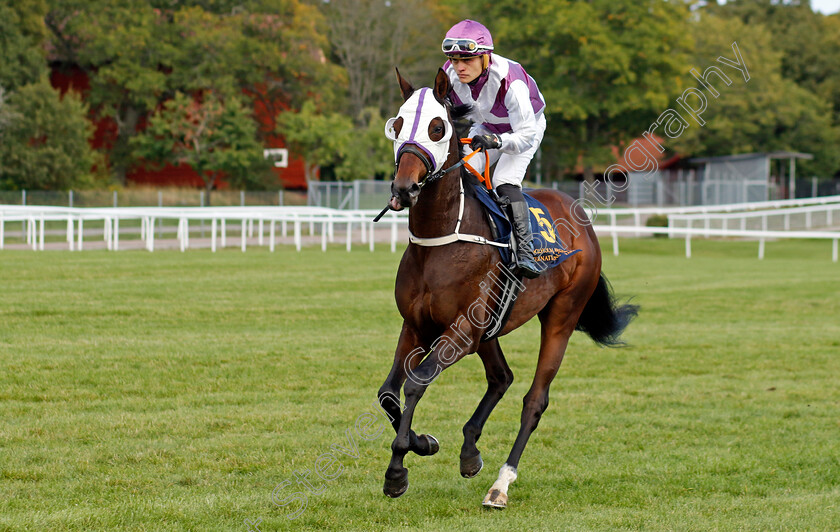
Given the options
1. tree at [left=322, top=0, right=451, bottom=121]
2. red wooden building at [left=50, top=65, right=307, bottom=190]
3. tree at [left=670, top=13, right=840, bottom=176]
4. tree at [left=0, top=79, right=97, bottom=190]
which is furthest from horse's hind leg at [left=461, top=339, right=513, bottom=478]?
tree at [left=670, top=13, right=840, bottom=176]

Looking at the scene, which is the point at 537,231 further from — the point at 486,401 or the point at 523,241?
the point at 486,401

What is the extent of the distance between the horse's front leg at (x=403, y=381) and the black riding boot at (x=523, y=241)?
703 millimetres

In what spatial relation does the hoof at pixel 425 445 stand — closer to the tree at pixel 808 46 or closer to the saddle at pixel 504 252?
the saddle at pixel 504 252

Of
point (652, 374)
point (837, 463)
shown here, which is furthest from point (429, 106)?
point (652, 374)

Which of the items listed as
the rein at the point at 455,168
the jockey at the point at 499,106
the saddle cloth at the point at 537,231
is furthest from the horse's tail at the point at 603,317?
the rein at the point at 455,168

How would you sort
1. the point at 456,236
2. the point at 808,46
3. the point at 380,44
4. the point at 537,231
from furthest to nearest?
the point at 808,46, the point at 380,44, the point at 537,231, the point at 456,236

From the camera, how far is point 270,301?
11.7 metres

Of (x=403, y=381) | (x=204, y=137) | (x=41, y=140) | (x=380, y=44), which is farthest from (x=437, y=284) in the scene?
(x=380, y=44)

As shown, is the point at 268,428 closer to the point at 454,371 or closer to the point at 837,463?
the point at 454,371

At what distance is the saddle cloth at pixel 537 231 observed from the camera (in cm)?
499

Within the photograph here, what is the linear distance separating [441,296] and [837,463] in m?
2.83

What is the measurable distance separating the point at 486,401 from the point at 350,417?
1465mm

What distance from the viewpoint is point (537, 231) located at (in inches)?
207

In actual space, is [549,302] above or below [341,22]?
below
